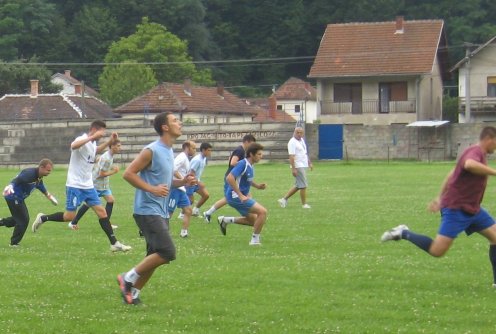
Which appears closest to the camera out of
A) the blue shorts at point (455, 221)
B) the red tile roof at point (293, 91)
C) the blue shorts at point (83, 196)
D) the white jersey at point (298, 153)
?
the blue shorts at point (455, 221)

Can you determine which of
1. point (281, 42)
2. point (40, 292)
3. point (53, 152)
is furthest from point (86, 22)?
point (40, 292)

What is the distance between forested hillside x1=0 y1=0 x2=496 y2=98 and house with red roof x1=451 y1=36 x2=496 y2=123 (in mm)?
30090

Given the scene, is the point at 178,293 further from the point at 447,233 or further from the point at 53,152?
the point at 53,152

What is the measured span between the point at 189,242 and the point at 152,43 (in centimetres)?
8473

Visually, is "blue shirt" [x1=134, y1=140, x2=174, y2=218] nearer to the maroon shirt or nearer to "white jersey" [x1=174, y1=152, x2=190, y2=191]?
the maroon shirt

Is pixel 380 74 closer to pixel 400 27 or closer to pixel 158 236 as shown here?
pixel 400 27

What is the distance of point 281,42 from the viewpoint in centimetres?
11031

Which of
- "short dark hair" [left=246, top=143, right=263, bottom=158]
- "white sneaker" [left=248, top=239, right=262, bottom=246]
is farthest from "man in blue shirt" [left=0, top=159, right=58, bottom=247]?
"white sneaker" [left=248, top=239, right=262, bottom=246]

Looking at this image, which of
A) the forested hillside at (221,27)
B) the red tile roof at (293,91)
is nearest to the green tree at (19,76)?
the forested hillside at (221,27)

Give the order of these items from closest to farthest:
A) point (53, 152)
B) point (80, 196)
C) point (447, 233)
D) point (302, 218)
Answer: point (447, 233), point (80, 196), point (302, 218), point (53, 152)

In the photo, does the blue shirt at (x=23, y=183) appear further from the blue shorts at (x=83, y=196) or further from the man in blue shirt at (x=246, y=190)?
the man in blue shirt at (x=246, y=190)

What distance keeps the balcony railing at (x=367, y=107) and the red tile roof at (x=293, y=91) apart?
116 ft

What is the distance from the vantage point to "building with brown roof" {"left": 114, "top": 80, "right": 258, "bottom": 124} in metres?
80.2

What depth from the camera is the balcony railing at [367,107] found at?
73.8 metres
